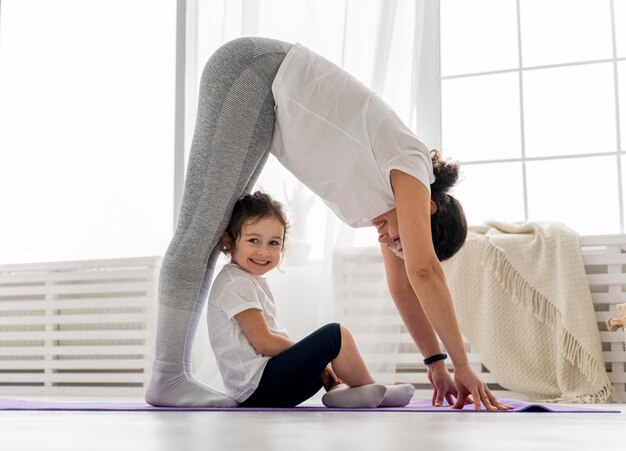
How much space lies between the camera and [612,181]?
289 centimetres

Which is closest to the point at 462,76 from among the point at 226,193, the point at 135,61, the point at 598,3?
the point at 598,3

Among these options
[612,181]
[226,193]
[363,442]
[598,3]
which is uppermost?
[598,3]

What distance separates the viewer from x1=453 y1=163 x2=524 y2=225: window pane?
298 centimetres

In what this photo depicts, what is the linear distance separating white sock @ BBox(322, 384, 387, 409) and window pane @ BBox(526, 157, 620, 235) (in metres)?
1.42

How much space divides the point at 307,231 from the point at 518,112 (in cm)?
89

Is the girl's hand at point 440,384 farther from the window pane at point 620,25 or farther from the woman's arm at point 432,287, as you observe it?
the window pane at point 620,25

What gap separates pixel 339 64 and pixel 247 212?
1.22 m

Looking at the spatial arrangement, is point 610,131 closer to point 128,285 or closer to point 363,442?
point 128,285

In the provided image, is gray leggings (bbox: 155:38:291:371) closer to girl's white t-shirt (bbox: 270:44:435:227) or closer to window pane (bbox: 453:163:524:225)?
girl's white t-shirt (bbox: 270:44:435:227)

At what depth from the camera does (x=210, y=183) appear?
177 cm

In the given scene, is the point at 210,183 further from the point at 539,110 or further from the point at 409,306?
the point at 539,110

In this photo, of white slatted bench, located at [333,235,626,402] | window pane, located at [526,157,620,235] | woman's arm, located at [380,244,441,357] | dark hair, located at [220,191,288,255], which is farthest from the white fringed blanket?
dark hair, located at [220,191,288,255]

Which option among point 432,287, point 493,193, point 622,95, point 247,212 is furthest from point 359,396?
point 622,95

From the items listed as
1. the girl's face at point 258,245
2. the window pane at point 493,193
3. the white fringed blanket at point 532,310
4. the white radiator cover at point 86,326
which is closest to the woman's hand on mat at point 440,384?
the girl's face at point 258,245
